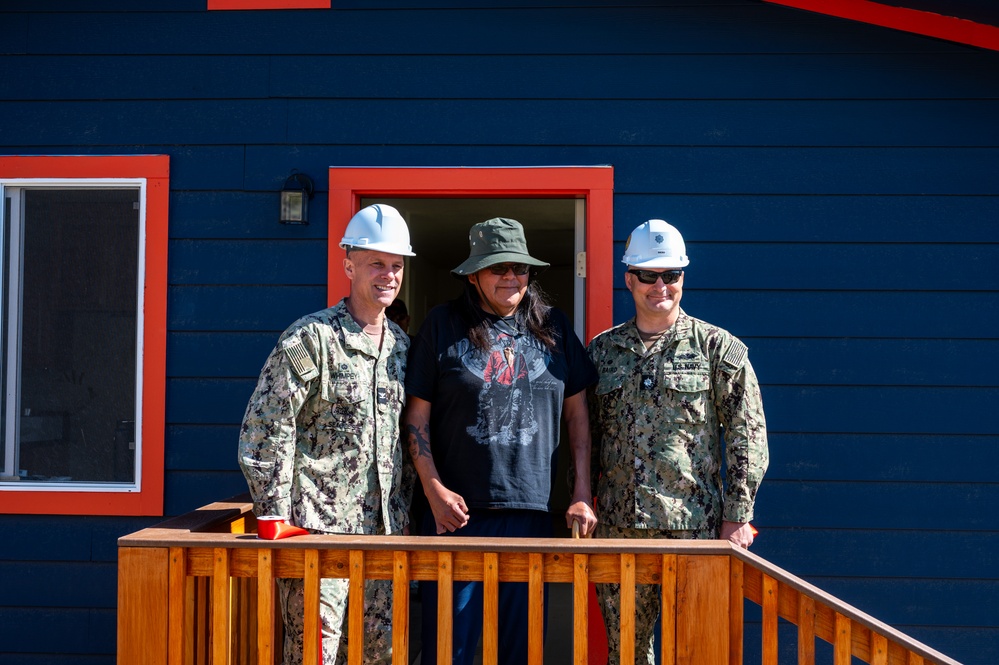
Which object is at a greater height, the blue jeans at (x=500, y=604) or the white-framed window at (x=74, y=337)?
the white-framed window at (x=74, y=337)

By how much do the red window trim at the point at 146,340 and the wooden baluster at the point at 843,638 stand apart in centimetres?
241

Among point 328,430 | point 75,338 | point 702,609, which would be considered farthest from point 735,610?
point 75,338

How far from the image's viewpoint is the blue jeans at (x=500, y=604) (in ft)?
8.30

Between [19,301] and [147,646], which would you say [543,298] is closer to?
[147,646]

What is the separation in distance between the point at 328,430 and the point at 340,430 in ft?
0.11

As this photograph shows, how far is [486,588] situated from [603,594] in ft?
1.95

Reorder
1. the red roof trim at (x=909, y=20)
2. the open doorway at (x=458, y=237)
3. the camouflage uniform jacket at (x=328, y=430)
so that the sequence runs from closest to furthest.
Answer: the camouflage uniform jacket at (x=328, y=430) → the red roof trim at (x=909, y=20) → the open doorway at (x=458, y=237)

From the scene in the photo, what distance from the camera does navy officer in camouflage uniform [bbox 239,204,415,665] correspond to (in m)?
2.37

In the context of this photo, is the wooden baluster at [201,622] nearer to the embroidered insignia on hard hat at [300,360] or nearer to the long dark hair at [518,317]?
the embroidered insignia on hard hat at [300,360]

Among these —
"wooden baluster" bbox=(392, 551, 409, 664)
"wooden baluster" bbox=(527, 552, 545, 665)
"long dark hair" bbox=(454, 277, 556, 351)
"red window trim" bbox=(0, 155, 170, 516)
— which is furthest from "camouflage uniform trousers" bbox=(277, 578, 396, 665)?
"red window trim" bbox=(0, 155, 170, 516)

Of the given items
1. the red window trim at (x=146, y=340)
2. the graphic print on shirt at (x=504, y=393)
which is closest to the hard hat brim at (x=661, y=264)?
the graphic print on shirt at (x=504, y=393)

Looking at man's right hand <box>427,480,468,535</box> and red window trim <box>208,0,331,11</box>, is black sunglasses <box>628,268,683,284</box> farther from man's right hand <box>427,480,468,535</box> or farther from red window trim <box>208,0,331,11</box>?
red window trim <box>208,0,331,11</box>

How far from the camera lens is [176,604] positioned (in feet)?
7.43

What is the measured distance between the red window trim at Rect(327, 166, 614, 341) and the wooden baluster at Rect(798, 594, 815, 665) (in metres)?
1.39
